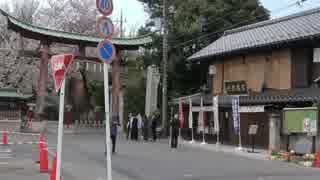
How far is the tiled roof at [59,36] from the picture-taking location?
3519 centimetres

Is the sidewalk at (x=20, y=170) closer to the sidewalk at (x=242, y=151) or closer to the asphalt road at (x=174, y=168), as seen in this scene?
the asphalt road at (x=174, y=168)

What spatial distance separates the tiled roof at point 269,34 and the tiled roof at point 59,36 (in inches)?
228

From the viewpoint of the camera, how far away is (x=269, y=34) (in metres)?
30.2

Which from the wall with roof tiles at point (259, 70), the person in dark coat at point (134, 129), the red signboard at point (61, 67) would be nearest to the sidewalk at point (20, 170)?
the red signboard at point (61, 67)

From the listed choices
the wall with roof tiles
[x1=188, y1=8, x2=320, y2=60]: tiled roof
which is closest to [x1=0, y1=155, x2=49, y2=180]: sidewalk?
[x1=188, y1=8, x2=320, y2=60]: tiled roof

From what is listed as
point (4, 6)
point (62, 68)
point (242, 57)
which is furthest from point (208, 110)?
point (4, 6)

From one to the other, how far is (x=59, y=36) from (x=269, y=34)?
14.9 metres

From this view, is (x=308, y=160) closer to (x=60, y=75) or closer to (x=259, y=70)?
(x=259, y=70)

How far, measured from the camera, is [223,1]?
39719mm

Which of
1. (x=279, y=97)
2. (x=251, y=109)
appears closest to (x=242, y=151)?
(x=251, y=109)

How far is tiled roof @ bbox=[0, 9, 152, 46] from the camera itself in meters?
35.2

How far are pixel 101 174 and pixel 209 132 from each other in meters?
17.8

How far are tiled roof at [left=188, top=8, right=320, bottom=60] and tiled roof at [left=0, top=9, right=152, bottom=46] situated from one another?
579cm

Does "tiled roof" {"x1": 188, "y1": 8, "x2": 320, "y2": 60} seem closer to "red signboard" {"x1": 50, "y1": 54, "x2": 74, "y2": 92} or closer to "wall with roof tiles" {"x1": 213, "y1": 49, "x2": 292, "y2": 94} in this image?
"wall with roof tiles" {"x1": 213, "y1": 49, "x2": 292, "y2": 94}
